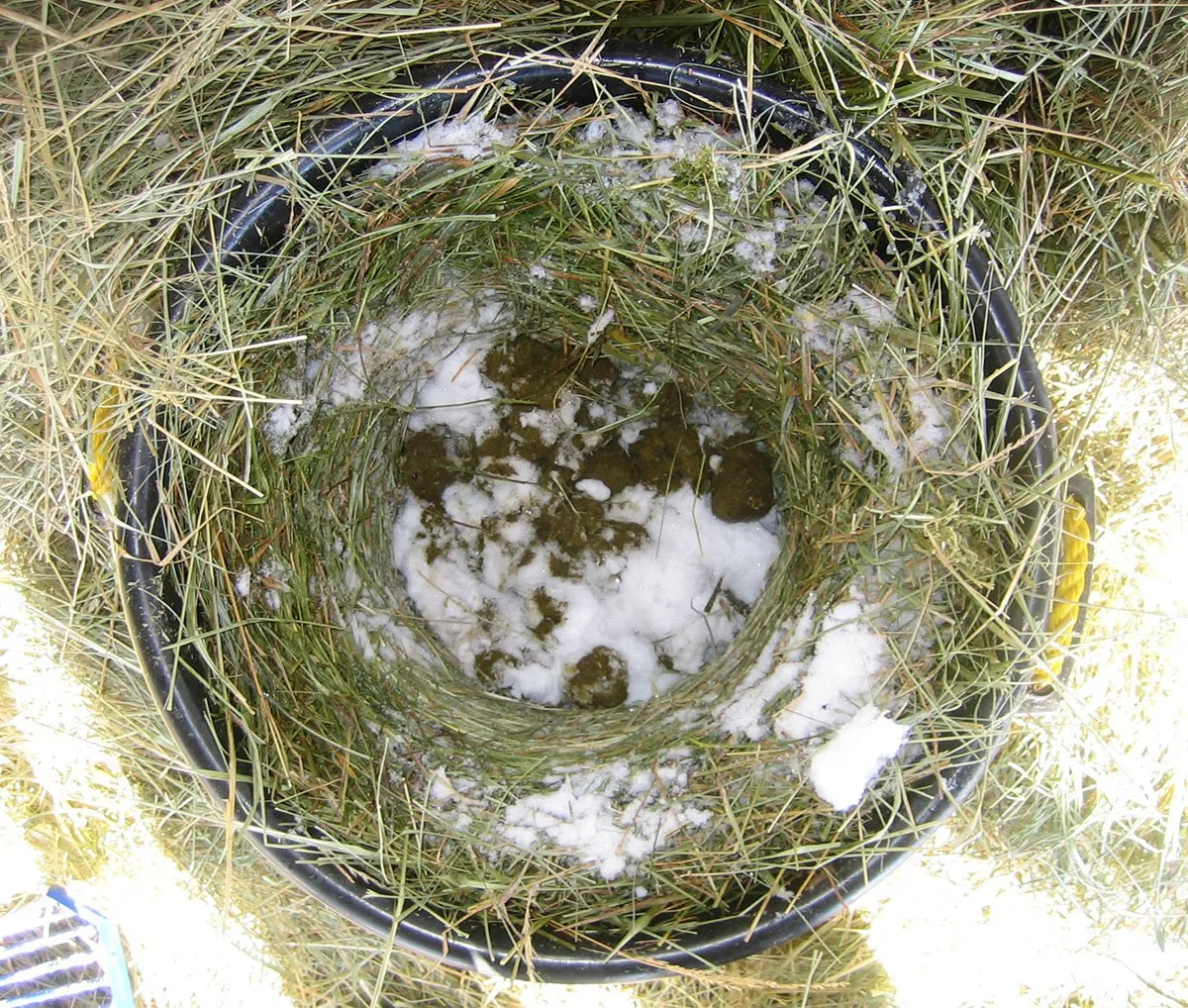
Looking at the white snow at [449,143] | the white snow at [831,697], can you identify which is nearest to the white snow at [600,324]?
the white snow at [449,143]

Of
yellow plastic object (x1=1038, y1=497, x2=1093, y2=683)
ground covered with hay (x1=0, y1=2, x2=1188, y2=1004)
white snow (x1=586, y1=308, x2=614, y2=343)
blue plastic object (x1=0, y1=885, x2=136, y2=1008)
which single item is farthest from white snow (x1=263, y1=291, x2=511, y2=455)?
blue plastic object (x1=0, y1=885, x2=136, y2=1008)

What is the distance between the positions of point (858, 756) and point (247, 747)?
0.74 metres

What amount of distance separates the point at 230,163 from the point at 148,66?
0.11m

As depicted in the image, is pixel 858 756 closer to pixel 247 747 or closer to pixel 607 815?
pixel 607 815

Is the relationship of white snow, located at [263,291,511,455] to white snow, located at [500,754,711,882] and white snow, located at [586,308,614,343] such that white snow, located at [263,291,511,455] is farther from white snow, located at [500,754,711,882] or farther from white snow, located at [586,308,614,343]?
white snow, located at [500,754,711,882]

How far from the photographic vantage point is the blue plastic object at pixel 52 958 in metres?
1.37

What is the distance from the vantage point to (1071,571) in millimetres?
1016

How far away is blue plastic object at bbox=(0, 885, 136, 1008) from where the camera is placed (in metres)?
1.37

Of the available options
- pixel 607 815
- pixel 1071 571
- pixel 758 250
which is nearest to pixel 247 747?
pixel 607 815

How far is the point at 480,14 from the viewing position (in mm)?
873

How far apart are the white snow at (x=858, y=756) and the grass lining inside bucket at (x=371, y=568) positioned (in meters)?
0.02

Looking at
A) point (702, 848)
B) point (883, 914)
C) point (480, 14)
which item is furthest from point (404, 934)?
point (480, 14)

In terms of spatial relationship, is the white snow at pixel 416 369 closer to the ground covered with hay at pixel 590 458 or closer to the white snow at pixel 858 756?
the ground covered with hay at pixel 590 458

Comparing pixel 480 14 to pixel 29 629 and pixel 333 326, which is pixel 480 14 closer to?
pixel 333 326
